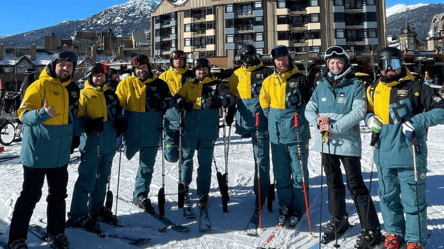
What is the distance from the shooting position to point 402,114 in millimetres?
3223

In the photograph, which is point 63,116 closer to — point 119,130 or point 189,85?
point 119,130

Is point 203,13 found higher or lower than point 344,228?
higher

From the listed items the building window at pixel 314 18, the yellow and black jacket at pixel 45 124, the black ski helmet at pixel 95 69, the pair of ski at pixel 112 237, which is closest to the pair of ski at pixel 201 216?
Answer: the pair of ski at pixel 112 237

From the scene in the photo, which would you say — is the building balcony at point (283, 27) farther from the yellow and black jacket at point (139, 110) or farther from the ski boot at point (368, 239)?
the ski boot at point (368, 239)

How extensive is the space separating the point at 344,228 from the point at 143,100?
297 centimetres

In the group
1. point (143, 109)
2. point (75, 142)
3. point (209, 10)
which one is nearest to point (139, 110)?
point (143, 109)

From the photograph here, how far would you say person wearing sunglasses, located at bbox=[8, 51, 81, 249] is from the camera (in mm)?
3348

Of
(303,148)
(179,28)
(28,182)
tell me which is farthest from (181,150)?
(179,28)

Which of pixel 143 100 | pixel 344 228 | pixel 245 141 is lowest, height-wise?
pixel 344 228

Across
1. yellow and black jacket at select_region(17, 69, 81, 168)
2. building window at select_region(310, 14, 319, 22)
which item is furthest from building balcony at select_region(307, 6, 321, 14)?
yellow and black jacket at select_region(17, 69, 81, 168)

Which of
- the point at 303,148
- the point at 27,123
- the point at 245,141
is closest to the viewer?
the point at 27,123

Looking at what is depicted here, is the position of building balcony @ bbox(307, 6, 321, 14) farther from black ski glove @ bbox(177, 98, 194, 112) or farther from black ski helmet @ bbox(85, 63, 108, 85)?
black ski helmet @ bbox(85, 63, 108, 85)

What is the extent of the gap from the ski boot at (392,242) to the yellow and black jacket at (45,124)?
3.33 m

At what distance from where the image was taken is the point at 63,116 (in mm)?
3516
